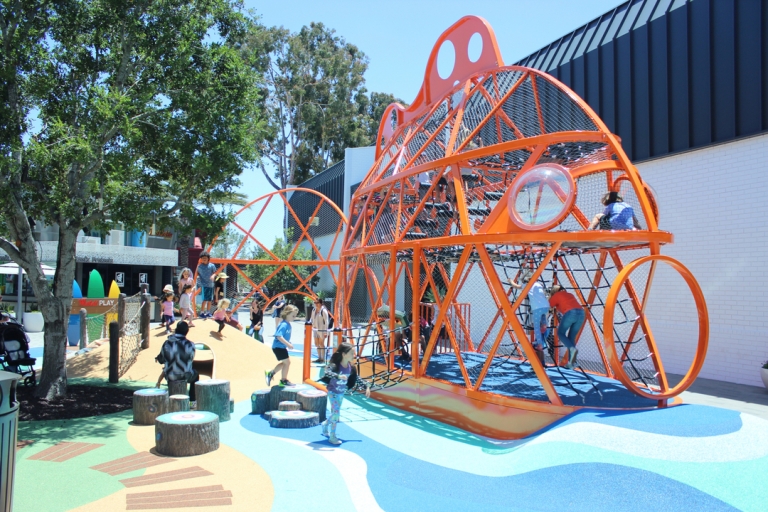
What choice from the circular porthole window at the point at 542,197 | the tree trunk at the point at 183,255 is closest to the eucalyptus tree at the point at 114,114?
the circular porthole window at the point at 542,197

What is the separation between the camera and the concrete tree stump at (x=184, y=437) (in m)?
6.58

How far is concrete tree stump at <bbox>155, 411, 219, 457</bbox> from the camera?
658cm

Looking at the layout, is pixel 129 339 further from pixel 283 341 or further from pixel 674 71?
pixel 674 71

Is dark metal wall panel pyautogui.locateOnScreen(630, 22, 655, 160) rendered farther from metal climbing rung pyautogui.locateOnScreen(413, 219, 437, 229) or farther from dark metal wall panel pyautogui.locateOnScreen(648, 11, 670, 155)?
metal climbing rung pyautogui.locateOnScreen(413, 219, 437, 229)

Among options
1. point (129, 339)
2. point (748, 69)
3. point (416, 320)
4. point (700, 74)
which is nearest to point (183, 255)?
point (129, 339)

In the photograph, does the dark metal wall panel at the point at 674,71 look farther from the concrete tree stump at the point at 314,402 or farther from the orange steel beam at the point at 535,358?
the concrete tree stump at the point at 314,402

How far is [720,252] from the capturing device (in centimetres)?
1242

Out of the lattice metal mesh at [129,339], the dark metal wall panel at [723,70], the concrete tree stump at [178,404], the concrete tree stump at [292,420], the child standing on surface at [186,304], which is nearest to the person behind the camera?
the concrete tree stump at [178,404]

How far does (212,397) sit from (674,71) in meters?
12.7

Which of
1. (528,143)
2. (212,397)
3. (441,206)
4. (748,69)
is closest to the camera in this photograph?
(528,143)

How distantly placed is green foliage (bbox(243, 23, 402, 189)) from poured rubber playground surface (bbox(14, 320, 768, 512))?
1404 inches

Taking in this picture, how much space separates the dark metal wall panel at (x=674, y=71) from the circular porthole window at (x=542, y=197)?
7.30 meters

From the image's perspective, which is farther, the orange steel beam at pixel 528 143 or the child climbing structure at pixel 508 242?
the orange steel beam at pixel 528 143

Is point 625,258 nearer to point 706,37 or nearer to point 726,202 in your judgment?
point 726,202
